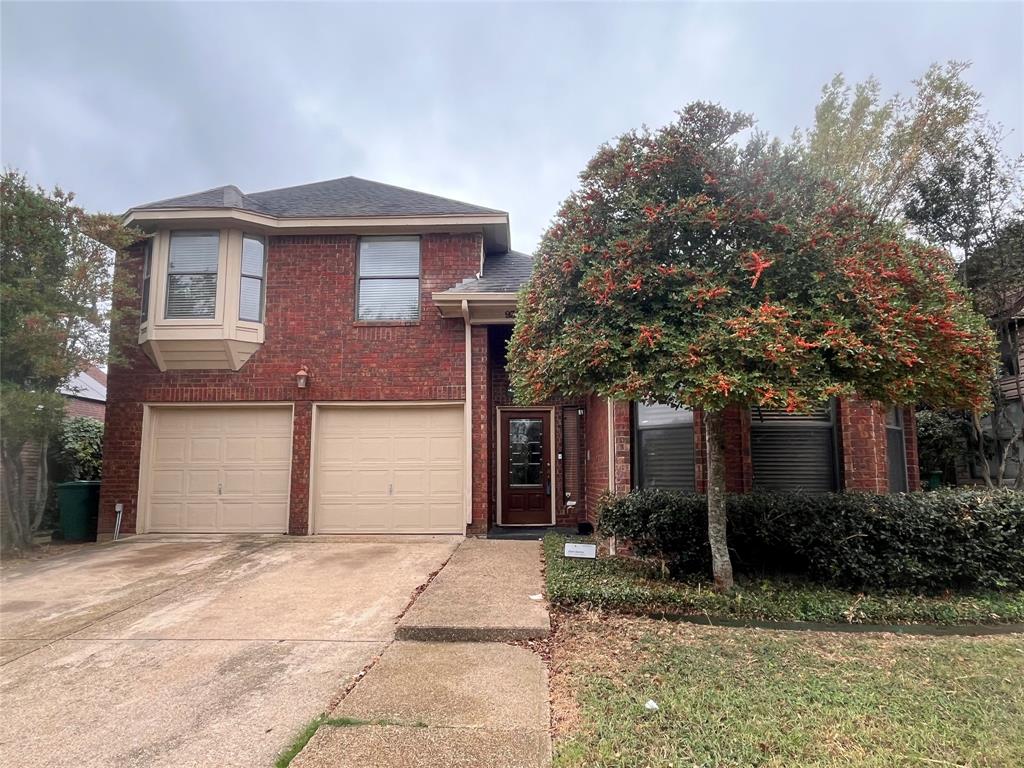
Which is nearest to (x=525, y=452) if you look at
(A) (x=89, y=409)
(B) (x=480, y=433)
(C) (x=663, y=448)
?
(B) (x=480, y=433)

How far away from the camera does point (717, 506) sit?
4918 millimetres

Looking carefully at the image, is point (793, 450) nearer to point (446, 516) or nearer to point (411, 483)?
point (446, 516)

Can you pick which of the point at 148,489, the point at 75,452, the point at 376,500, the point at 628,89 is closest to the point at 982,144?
the point at 628,89

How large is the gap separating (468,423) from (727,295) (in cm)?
513

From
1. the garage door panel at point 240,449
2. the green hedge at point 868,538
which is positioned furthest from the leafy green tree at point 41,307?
the green hedge at point 868,538

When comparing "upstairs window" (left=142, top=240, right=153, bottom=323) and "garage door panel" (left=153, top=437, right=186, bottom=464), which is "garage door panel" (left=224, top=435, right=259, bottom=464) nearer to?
"garage door panel" (left=153, top=437, right=186, bottom=464)

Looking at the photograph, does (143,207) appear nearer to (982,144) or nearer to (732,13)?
(732,13)

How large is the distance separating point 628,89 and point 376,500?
9.01 meters

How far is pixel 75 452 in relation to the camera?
9.63m

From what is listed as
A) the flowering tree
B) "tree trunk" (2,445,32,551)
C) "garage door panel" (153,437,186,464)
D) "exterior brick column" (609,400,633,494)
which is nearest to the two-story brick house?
"garage door panel" (153,437,186,464)

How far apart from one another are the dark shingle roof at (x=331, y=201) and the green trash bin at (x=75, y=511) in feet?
15.6

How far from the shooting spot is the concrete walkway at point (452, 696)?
8.16 ft

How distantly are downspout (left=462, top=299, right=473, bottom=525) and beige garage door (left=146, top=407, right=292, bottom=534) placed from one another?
2.93 meters

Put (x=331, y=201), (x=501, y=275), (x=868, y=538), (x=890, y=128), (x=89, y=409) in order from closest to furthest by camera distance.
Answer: (x=868, y=538)
(x=501, y=275)
(x=331, y=201)
(x=890, y=128)
(x=89, y=409)
